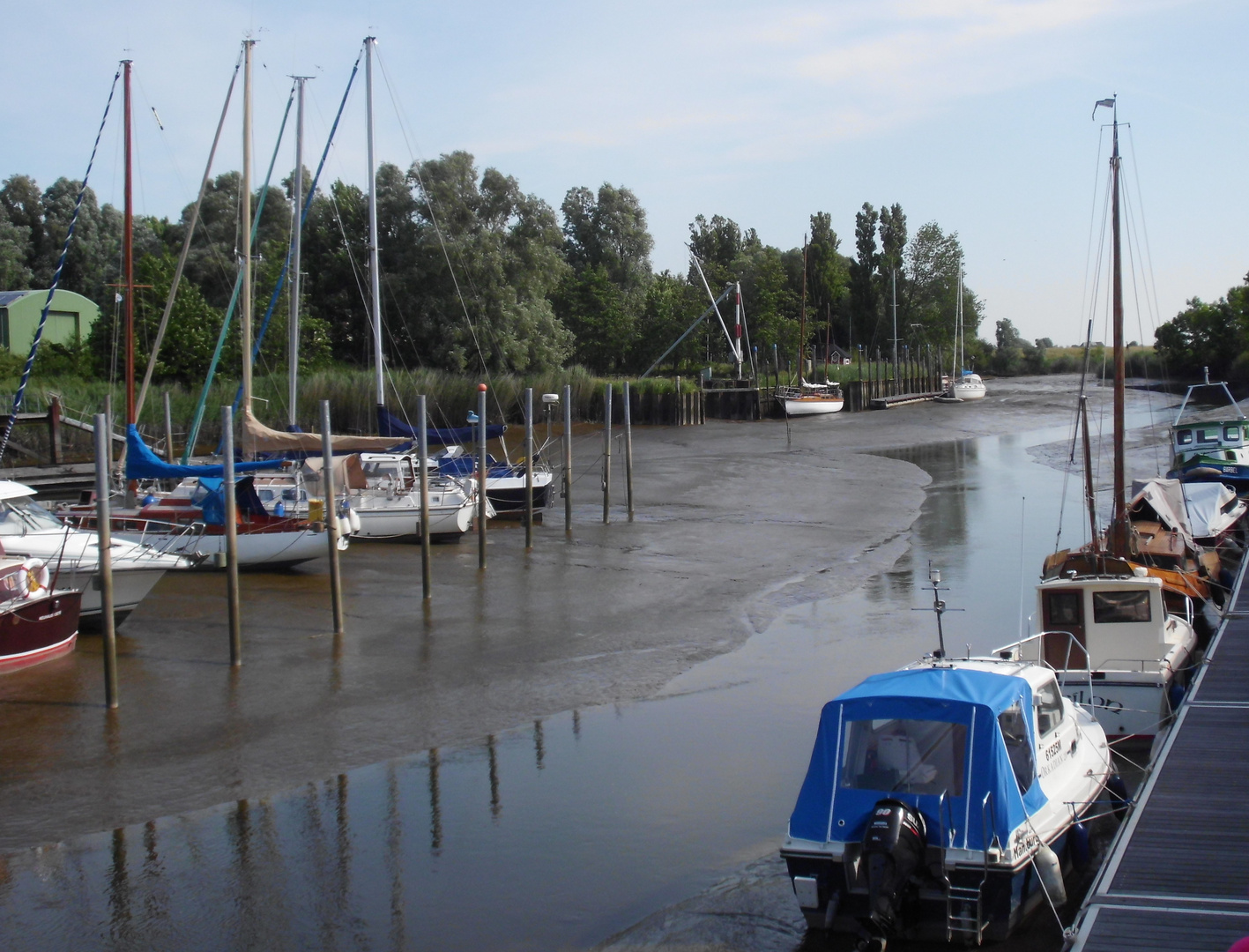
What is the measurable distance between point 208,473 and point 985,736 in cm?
1906

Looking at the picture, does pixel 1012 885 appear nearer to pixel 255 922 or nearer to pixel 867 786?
pixel 867 786

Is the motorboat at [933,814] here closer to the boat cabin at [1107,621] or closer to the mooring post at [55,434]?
the boat cabin at [1107,621]

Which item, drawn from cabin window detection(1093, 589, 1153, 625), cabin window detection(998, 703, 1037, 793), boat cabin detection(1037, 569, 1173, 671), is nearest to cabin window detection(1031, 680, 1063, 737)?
cabin window detection(998, 703, 1037, 793)

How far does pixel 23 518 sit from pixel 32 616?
4.09 metres

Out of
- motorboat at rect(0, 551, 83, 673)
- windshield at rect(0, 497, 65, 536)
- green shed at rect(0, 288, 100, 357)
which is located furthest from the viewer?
green shed at rect(0, 288, 100, 357)

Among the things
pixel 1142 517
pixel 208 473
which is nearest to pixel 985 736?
pixel 1142 517

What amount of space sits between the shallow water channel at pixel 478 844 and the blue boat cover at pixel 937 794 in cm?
177

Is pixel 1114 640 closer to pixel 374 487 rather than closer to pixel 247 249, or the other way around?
pixel 374 487

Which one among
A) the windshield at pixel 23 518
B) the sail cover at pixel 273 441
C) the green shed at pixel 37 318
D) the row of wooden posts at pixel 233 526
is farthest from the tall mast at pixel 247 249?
the green shed at pixel 37 318

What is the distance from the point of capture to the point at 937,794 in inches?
353

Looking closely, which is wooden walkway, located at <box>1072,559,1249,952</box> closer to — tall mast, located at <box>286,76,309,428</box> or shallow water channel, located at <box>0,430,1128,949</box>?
shallow water channel, located at <box>0,430,1128,949</box>

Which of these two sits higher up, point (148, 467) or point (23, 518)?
point (148, 467)

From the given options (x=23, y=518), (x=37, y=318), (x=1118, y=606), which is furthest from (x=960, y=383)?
(x=23, y=518)

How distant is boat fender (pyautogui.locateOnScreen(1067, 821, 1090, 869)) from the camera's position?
32.9 ft
